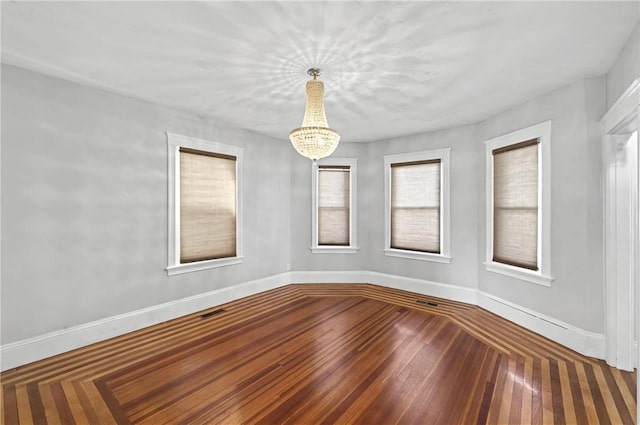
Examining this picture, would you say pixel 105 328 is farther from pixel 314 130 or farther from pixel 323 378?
pixel 314 130

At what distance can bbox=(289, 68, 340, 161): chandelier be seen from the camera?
2.70 metres

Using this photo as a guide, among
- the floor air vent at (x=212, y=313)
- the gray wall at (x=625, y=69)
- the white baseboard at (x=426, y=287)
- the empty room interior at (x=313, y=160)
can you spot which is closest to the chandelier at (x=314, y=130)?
the empty room interior at (x=313, y=160)

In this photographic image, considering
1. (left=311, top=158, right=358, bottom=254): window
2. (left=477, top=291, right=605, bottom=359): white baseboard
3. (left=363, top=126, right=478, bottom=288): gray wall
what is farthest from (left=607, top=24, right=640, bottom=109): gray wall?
(left=311, top=158, right=358, bottom=254): window

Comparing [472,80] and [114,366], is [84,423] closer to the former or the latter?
[114,366]

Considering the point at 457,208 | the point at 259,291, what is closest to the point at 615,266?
the point at 457,208

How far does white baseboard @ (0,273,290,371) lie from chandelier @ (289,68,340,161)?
278 centimetres

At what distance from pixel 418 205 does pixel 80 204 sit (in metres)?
4.73

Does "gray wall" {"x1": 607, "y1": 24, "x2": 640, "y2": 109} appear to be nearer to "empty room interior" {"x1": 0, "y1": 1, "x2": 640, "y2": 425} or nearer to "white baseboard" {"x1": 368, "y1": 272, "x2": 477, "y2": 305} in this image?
"empty room interior" {"x1": 0, "y1": 1, "x2": 640, "y2": 425}

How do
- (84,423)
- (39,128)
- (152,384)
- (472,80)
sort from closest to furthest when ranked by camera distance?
(84,423)
(152,384)
(39,128)
(472,80)

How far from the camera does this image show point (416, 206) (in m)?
5.19

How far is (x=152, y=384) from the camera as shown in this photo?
246 centimetres

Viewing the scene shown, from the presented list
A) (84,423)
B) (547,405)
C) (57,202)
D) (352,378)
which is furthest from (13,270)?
(547,405)

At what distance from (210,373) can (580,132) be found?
170 inches

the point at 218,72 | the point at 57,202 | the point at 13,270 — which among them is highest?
the point at 218,72
